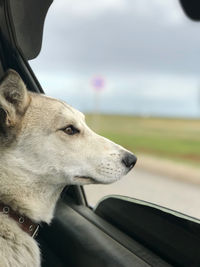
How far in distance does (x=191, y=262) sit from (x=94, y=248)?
542 millimetres

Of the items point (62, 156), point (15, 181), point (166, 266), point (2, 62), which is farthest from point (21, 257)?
point (2, 62)

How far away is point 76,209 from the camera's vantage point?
110 inches

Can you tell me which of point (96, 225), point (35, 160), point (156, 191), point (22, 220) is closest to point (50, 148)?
point (35, 160)

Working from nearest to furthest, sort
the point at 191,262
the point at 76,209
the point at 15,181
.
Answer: the point at 191,262 < the point at 15,181 < the point at 76,209

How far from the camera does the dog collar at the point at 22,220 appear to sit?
2.11 m

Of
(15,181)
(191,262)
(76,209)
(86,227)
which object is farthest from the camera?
(76,209)

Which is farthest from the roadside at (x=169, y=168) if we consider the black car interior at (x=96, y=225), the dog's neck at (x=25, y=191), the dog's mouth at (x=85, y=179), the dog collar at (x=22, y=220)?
the dog collar at (x=22, y=220)

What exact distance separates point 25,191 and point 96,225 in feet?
1.82

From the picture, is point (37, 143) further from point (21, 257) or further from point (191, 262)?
point (191, 262)

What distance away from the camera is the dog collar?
2.11 m

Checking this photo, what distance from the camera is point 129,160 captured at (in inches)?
87.0

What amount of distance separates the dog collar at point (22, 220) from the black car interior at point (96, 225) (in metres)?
0.32

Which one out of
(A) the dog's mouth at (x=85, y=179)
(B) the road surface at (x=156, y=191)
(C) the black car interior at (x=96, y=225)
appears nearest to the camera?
(C) the black car interior at (x=96, y=225)

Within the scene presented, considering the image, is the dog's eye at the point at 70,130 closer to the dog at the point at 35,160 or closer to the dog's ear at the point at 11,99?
the dog at the point at 35,160
